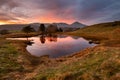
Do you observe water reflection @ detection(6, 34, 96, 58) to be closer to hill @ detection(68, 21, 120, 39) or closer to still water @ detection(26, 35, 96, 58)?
still water @ detection(26, 35, 96, 58)

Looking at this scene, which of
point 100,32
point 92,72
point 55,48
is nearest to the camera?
point 92,72

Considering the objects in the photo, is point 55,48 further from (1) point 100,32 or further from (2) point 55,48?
(1) point 100,32

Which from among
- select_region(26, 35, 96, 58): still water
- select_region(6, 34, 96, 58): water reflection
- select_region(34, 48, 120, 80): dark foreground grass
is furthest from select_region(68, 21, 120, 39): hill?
select_region(34, 48, 120, 80): dark foreground grass

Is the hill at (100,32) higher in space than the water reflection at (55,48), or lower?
higher

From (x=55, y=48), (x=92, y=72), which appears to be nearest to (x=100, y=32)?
(x=55, y=48)

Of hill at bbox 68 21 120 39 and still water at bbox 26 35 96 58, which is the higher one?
hill at bbox 68 21 120 39

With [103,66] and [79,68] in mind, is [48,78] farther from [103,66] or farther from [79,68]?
[103,66]

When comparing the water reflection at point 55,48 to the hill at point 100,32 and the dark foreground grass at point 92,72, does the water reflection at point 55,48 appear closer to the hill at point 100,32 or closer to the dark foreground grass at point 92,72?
the dark foreground grass at point 92,72

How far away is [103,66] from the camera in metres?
17.3

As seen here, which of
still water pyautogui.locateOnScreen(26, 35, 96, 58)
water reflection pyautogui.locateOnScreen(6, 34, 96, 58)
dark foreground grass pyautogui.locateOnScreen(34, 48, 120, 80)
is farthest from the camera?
water reflection pyautogui.locateOnScreen(6, 34, 96, 58)

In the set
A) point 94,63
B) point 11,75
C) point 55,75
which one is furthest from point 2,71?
point 94,63

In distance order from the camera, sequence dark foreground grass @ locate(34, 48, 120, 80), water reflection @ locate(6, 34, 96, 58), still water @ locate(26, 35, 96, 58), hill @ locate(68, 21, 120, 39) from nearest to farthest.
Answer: dark foreground grass @ locate(34, 48, 120, 80) → still water @ locate(26, 35, 96, 58) → water reflection @ locate(6, 34, 96, 58) → hill @ locate(68, 21, 120, 39)

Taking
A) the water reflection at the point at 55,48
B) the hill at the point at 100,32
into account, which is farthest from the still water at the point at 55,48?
the hill at the point at 100,32

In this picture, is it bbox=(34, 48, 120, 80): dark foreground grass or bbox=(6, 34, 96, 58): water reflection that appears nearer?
bbox=(34, 48, 120, 80): dark foreground grass
